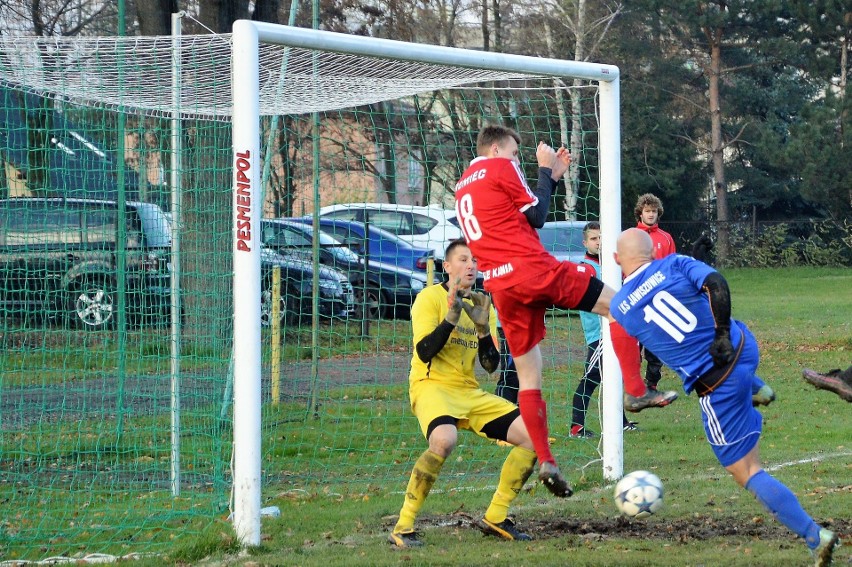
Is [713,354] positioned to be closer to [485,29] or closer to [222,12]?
[222,12]

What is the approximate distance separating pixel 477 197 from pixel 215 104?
3.10 metres

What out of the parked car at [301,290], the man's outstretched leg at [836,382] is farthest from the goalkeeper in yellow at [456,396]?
the parked car at [301,290]

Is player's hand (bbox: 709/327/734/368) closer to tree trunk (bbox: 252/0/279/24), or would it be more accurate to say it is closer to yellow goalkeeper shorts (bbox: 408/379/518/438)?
yellow goalkeeper shorts (bbox: 408/379/518/438)

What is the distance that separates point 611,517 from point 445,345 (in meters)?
1.61

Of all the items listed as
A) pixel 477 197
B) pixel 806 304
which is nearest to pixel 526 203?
pixel 477 197

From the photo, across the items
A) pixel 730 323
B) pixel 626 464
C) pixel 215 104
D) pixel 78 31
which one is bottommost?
pixel 626 464

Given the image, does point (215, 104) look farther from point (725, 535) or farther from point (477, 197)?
point (725, 535)

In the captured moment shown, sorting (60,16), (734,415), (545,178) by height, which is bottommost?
(734,415)

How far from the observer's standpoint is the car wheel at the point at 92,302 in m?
9.86

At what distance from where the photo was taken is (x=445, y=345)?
666 cm

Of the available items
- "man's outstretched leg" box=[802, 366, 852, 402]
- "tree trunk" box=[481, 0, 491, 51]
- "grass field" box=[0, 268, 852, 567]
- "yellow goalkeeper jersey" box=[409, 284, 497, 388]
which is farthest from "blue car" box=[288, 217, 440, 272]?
"tree trunk" box=[481, 0, 491, 51]

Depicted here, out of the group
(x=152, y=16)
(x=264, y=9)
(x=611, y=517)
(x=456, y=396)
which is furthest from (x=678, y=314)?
(x=152, y=16)

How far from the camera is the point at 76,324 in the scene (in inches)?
391

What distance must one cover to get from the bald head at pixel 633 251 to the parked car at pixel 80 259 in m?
4.72
